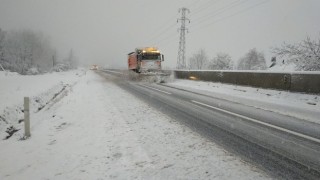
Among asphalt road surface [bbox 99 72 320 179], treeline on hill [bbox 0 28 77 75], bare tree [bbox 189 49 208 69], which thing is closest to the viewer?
asphalt road surface [bbox 99 72 320 179]

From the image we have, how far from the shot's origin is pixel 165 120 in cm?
847

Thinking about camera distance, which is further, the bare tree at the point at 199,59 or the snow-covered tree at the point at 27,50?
the bare tree at the point at 199,59

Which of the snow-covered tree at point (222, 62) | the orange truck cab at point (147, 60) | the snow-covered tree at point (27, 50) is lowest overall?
the orange truck cab at point (147, 60)

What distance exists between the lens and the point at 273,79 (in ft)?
49.6

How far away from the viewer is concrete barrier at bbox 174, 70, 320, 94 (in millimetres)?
12483

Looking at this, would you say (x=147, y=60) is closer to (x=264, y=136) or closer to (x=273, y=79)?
(x=273, y=79)

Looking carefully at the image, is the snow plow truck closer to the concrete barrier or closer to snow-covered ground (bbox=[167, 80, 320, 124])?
the concrete barrier

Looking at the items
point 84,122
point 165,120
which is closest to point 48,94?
point 84,122

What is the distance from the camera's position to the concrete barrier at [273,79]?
1248 centimetres

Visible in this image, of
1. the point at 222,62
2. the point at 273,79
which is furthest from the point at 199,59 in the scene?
the point at 273,79

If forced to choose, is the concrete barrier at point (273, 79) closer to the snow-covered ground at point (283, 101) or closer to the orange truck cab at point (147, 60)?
the snow-covered ground at point (283, 101)

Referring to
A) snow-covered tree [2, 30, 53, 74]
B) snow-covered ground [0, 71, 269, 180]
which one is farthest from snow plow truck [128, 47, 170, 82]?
snow-covered tree [2, 30, 53, 74]

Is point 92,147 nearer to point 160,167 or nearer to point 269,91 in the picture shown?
point 160,167

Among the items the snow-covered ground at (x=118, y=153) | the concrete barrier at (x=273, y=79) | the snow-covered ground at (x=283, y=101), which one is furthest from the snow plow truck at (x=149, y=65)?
the snow-covered ground at (x=118, y=153)
